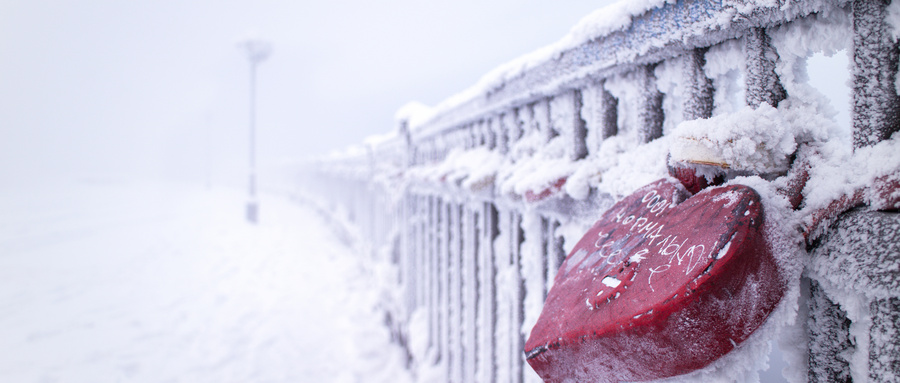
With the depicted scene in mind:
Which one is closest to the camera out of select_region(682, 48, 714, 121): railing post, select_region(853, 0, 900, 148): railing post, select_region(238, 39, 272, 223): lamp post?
select_region(853, 0, 900, 148): railing post

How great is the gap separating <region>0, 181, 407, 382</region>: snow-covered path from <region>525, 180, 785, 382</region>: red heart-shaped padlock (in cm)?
300

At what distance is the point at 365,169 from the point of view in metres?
6.61

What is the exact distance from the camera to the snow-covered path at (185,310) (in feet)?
11.2

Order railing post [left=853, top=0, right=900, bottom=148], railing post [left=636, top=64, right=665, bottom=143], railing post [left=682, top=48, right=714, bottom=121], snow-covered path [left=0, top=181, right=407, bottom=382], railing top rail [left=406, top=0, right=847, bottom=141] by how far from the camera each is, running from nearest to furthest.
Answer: railing post [left=853, top=0, right=900, bottom=148] < railing top rail [left=406, top=0, right=847, bottom=141] < railing post [left=682, top=48, right=714, bottom=121] < railing post [left=636, top=64, right=665, bottom=143] < snow-covered path [left=0, top=181, right=407, bottom=382]

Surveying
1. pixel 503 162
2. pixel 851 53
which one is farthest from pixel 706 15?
pixel 503 162

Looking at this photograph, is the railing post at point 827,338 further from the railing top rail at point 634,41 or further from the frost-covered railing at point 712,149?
the railing top rail at point 634,41

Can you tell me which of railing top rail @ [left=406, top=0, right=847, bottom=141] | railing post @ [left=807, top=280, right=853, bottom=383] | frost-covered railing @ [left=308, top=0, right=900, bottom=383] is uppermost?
railing top rail @ [left=406, top=0, right=847, bottom=141]

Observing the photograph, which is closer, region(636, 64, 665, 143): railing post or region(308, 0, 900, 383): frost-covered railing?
region(308, 0, 900, 383): frost-covered railing

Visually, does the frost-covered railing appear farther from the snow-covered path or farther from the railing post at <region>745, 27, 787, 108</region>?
the snow-covered path

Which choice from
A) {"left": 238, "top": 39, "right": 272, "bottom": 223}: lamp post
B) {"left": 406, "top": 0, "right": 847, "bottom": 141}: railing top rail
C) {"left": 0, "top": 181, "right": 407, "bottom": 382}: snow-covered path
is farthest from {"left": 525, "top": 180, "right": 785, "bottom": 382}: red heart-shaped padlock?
{"left": 238, "top": 39, "right": 272, "bottom": 223}: lamp post

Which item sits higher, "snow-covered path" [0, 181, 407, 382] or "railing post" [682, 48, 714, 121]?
"railing post" [682, 48, 714, 121]

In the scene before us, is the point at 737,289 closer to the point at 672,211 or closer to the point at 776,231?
the point at 776,231

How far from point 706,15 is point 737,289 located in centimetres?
62

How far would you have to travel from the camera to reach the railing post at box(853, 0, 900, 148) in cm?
66
